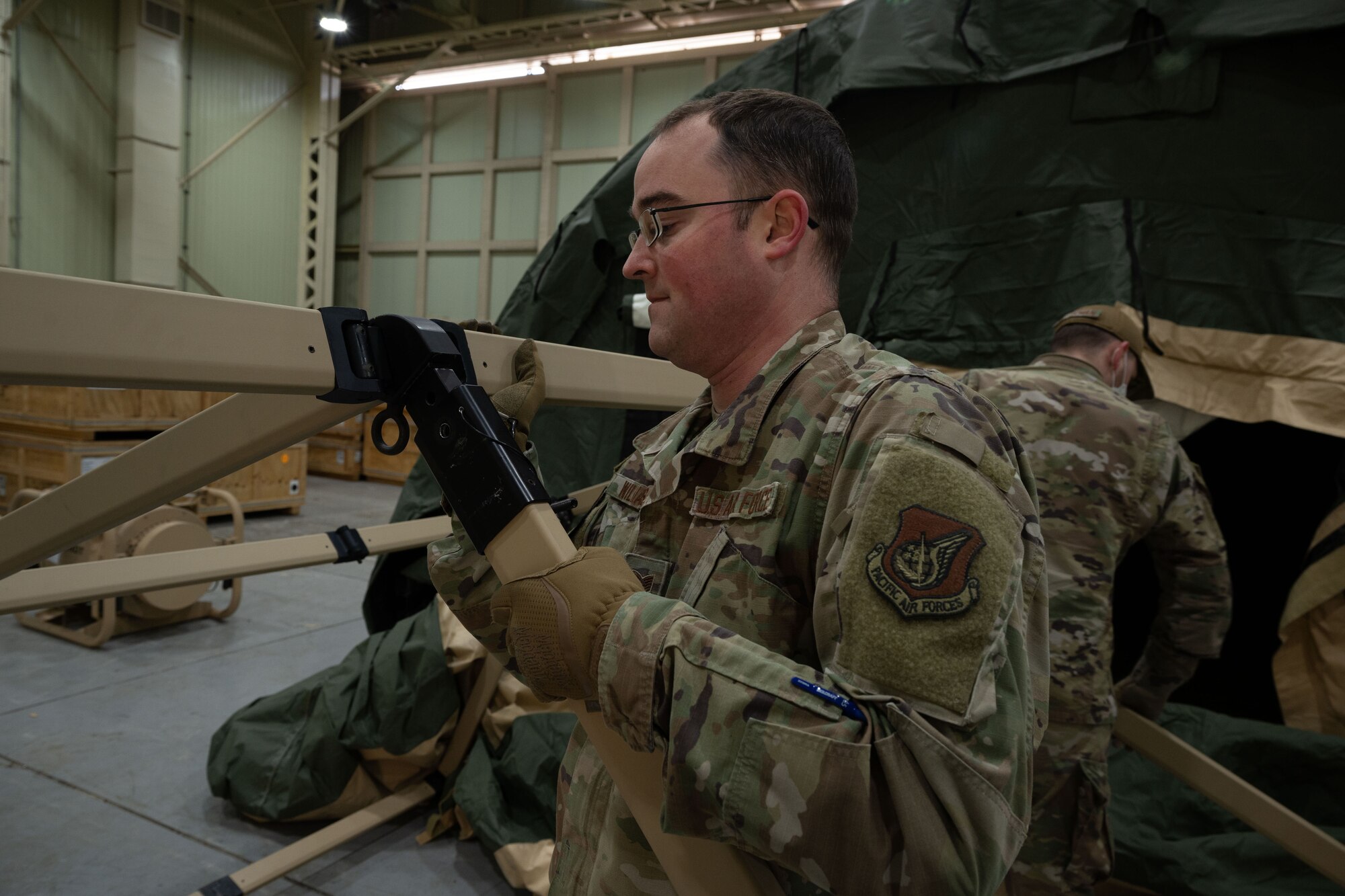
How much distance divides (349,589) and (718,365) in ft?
17.2

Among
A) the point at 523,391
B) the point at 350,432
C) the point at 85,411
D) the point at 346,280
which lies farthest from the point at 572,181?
the point at 523,391

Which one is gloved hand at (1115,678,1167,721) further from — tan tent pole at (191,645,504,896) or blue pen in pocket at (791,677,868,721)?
blue pen in pocket at (791,677,868,721)

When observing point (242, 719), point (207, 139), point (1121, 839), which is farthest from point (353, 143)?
point (1121, 839)

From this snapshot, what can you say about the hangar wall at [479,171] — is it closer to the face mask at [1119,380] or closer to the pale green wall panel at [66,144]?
the pale green wall panel at [66,144]

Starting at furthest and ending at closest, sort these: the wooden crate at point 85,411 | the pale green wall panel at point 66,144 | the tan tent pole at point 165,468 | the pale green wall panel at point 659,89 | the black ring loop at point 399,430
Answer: the pale green wall panel at point 659,89 → the pale green wall panel at point 66,144 → the wooden crate at point 85,411 → the tan tent pole at point 165,468 → the black ring loop at point 399,430

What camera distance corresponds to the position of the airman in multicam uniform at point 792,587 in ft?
2.60

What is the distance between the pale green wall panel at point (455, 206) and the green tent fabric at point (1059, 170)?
8856mm

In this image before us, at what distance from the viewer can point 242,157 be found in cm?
1126

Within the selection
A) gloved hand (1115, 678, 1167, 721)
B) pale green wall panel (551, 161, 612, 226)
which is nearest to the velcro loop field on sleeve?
gloved hand (1115, 678, 1167, 721)

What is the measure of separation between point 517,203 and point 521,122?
1110 mm

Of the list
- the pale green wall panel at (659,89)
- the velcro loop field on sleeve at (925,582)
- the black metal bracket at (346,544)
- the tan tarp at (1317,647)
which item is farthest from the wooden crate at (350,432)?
the velcro loop field on sleeve at (925,582)

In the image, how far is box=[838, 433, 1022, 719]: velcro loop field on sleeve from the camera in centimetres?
81

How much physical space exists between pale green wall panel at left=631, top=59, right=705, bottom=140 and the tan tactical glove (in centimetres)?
1031

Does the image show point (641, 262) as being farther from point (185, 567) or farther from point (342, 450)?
point (342, 450)
